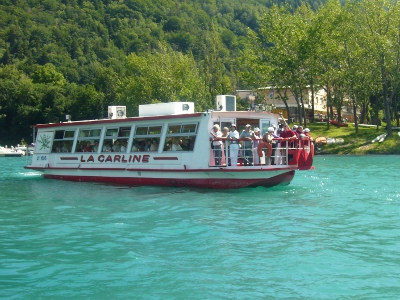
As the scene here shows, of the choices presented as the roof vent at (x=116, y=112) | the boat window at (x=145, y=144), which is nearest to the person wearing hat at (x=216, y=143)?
the boat window at (x=145, y=144)

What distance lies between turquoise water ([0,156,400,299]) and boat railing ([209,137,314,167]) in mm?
1303

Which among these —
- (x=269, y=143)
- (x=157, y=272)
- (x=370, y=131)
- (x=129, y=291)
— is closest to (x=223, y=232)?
(x=157, y=272)

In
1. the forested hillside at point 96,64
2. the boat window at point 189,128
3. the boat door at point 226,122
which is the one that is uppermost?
the forested hillside at point 96,64

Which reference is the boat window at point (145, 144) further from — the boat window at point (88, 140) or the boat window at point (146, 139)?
the boat window at point (88, 140)

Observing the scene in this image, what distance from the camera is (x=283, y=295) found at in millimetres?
9711

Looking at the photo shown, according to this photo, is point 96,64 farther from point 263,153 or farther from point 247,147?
point 263,153

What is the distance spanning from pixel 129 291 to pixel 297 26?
181ft

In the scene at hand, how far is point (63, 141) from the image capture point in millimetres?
29766

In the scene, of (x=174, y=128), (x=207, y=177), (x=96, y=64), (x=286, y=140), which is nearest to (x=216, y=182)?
(x=207, y=177)

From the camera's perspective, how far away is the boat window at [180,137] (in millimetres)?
23453

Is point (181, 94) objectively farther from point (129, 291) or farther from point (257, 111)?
point (129, 291)

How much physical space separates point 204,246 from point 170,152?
11.3 metres

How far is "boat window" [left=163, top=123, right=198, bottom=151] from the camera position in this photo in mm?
23453

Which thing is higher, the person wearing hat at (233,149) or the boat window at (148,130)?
the boat window at (148,130)
